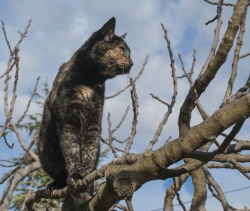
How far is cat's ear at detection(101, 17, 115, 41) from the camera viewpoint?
5074 millimetres

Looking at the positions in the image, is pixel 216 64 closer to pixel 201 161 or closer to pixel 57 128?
pixel 201 161

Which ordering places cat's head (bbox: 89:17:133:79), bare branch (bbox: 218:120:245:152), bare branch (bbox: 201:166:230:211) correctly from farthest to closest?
cat's head (bbox: 89:17:133:79), bare branch (bbox: 201:166:230:211), bare branch (bbox: 218:120:245:152)

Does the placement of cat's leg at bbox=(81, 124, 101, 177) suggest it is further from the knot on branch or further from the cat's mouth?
the knot on branch

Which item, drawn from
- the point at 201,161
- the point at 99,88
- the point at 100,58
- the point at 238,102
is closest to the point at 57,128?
the point at 99,88

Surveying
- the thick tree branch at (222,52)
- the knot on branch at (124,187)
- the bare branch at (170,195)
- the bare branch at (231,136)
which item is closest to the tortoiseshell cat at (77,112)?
the bare branch at (170,195)

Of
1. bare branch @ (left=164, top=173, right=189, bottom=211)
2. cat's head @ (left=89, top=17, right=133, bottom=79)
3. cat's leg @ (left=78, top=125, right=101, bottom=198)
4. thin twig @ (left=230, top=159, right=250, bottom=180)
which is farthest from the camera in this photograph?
cat's head @ (left=89, top=17, right=133, bottom=79)

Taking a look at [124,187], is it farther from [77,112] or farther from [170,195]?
[77,112]

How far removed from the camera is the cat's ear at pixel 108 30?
16.6 feet

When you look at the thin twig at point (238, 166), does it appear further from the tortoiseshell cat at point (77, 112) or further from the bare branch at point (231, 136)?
the tortoiseshell cat at point (77, 112)

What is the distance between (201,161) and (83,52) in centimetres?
297

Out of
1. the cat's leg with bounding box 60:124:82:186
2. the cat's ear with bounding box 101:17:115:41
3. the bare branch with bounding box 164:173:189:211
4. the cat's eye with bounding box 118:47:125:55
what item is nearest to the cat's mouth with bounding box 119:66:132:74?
the cat's eye with bounding box 118:47:125:55

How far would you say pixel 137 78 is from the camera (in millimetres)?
5055

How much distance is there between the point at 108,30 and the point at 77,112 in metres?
1.31

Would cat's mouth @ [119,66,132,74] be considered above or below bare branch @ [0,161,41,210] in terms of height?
above
